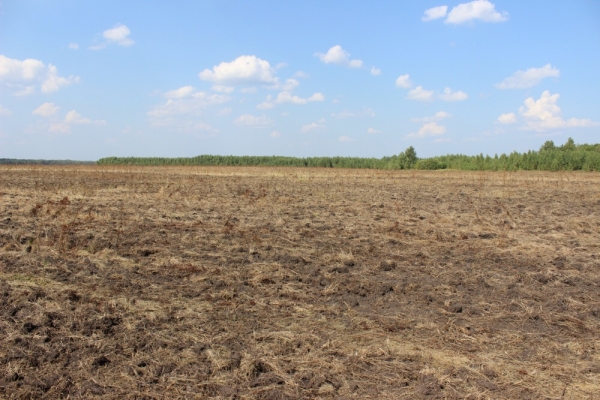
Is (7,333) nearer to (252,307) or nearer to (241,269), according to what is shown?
(252,307)

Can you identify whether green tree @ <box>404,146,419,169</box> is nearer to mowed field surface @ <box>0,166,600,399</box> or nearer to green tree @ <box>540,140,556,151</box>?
green tree @ <box>540,140,556,151</box>

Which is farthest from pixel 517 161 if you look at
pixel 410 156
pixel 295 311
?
pixel 295 311

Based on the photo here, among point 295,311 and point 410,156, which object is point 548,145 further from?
point 295,311

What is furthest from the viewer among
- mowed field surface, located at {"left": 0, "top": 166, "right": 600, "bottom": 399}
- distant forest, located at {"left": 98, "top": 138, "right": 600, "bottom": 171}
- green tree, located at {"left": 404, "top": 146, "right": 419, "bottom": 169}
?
green tree, located at {"left": 404, "top": 146, "right": 419, "bottom": 169}

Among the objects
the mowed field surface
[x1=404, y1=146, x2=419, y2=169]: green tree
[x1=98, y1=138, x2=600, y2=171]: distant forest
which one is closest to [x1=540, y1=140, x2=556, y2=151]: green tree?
[x1=98, y1=138, x2=600, y2=171]: distant forest

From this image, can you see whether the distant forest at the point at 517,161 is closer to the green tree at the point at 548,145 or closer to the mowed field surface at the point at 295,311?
the green tree at the point at 548,145

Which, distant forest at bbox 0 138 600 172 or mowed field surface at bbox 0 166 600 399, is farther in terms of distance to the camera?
distant forest at bbox 0 138 600 172

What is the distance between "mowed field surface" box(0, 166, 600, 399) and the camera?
3.40 m

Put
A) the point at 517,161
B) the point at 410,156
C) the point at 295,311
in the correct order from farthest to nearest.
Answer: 1. the point at 410,156
2. the point at 517,161
3. the point at 295,311

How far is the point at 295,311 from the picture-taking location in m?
4.86

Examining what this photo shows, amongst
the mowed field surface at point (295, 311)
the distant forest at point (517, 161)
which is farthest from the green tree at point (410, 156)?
the mowed field surface at point (295, 311)

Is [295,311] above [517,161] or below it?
below

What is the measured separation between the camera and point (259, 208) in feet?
42.8

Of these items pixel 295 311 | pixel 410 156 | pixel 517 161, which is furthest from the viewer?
pixel 410 156
